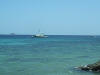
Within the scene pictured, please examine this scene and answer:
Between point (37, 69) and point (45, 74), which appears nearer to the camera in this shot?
point (45, 74)

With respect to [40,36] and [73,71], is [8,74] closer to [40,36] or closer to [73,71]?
[73,71]

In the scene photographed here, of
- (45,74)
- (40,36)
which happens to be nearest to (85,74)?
(45,74)

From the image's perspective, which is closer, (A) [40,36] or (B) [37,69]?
(B) [37,69]

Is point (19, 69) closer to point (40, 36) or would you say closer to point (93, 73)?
point (93, 73)

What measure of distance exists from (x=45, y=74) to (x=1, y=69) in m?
5.41

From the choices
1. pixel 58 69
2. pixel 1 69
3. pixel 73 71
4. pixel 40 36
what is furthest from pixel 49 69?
pixel 40 36

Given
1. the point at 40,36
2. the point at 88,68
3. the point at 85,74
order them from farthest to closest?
the point at 40,36 → the point at 88,68 → the point at 85,74

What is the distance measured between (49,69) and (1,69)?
4.90 m

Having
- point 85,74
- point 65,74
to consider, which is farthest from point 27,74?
point 85,74

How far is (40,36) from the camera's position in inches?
7215

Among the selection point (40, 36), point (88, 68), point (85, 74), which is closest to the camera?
point (85, 74)

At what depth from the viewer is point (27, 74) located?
28.0 metres

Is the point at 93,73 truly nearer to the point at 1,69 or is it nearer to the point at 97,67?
the point at 97,67

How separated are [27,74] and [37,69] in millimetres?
3540
